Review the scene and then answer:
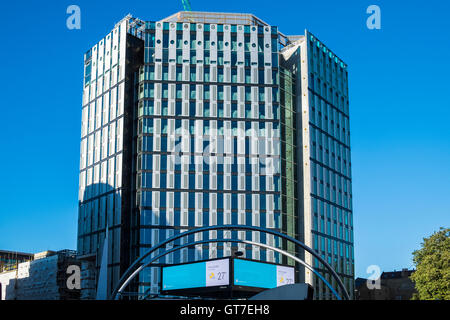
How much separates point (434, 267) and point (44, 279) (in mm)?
65640

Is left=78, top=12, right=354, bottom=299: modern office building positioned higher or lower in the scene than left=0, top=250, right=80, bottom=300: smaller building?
higher

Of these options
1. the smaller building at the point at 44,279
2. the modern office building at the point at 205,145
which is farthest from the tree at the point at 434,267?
the smaller building at the point at 44,279

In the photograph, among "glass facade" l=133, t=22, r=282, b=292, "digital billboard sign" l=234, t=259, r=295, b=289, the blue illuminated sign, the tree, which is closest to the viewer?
the blue illuminated sign

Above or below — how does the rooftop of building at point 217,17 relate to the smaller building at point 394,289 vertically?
above

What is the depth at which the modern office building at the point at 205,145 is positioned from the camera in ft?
344

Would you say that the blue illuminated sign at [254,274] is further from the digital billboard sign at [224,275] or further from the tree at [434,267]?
A: the tree at [434,267]

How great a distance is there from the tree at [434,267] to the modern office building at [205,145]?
27263 mm

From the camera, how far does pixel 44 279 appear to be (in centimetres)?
11162

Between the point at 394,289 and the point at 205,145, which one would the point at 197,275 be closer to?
the point at 205,145

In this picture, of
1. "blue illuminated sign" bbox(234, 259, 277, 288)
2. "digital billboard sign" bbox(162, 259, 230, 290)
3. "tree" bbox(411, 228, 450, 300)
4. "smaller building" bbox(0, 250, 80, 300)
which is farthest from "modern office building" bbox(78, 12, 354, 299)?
"blue illuminated sign" bbox(234, 259, 277, 288)

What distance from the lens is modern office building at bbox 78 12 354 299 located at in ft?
344

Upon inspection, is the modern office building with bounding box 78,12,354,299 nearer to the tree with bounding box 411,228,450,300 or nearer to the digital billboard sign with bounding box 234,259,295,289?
the tree with bounding box 411,228,450,300

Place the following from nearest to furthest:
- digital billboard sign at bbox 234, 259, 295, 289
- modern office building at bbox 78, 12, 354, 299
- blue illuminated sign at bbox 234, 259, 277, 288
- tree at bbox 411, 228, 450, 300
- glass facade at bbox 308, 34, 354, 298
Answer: blue illuminated sign at bbox 234, 259, 277, 288
digital billboard sign at bbox 234, 259, 295, 289
tree at bbox 411, 228, 450, 300
modern office building at bbox 78, 12, 354, 299
glass facade at bbox 308, 34, 354, 298

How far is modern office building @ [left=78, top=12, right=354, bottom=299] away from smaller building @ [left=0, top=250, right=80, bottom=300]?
3315mm
